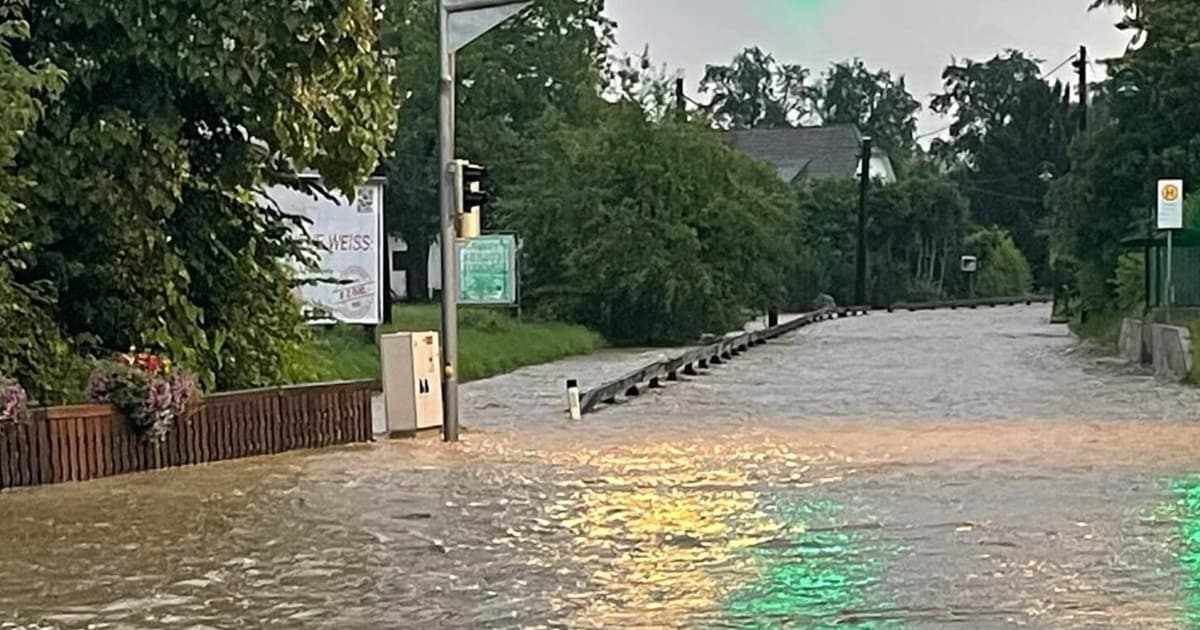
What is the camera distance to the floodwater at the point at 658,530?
10.0 m

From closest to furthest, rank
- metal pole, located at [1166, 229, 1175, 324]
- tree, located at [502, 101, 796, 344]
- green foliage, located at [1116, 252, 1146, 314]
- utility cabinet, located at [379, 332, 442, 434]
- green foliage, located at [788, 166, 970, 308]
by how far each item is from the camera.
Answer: utility cabinet, located at [379, 332, 442, 434]
metal pole, located at [1166, 229, 1175, 324]
green foliage, located at [1116, 252, 1146, 314]
tree, located at [502, 101, 796, 344]
green foliage, located at [788, 166, 970, 308]

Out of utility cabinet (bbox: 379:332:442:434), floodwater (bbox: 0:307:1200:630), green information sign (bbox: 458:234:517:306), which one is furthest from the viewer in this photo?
green information sign (bbox: 458:234:517:306)

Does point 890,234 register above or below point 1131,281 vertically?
above

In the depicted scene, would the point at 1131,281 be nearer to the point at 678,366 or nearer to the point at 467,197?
the point at 678,366

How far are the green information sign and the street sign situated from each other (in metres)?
13.8

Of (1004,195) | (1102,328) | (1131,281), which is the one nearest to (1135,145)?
(1131,281)

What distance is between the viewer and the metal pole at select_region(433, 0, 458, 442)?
20.5 m

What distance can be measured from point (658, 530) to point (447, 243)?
8084mm

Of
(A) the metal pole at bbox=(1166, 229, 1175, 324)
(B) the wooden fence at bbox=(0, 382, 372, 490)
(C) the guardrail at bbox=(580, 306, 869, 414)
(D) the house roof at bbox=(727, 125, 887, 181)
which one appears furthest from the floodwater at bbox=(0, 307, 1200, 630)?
(D) the house roof at bbox=(727, 125, 887, 181)

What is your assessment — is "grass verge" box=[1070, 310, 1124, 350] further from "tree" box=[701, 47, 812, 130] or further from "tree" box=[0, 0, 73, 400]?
"tree" box=[701, 47, 812, 130]

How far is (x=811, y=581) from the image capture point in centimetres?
1073

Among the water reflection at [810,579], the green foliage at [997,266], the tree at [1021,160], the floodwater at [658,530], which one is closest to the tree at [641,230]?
the floodwater at [658,530]

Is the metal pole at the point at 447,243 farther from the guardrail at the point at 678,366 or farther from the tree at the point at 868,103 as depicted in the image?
the tree at the point at 868,103

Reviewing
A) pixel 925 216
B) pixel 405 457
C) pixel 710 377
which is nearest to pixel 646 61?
pixel 710 377
